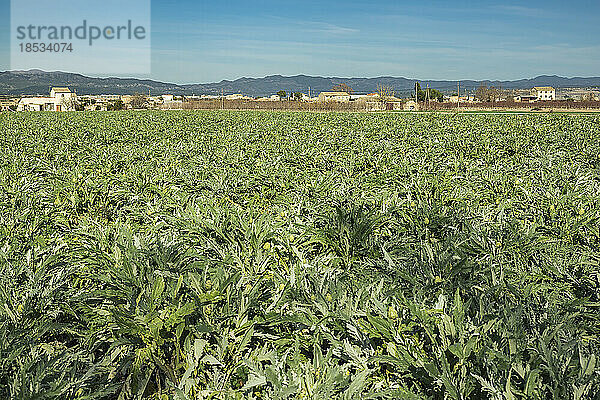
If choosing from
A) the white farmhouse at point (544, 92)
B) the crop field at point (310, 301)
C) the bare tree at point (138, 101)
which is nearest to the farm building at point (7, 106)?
the bare tree at point (138, 101)

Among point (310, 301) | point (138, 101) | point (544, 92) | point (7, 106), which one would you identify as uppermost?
point (544, 92)

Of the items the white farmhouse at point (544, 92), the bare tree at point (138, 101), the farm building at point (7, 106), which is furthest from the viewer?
the white farmhouse at point (544, 92)

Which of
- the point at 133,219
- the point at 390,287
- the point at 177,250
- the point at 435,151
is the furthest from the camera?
the point at 435,151

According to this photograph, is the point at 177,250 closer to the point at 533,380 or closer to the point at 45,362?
the point at 45,362

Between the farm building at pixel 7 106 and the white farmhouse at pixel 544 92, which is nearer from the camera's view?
the farm building at pixel 7 106

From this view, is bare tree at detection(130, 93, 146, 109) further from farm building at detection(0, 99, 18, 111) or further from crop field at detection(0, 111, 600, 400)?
crop field at detection(0, 111, 600, 400)

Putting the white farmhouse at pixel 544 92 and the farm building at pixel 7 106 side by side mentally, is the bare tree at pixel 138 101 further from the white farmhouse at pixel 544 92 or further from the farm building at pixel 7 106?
the white farmhouse at pixel 544 92

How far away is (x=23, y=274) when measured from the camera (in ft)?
12.2

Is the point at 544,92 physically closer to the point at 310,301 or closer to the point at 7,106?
the point at 7,106

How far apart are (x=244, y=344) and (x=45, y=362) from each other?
1.04 meters

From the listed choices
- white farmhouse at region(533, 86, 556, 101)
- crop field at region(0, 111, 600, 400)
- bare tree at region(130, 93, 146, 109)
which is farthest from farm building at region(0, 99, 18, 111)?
white farmhouse at region(533, 86, 556, 101)

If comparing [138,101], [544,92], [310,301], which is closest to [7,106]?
[138,101]

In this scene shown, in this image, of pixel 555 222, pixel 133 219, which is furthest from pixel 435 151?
pixel 133 219

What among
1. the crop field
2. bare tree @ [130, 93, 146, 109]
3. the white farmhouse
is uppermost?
the white farmhouse
